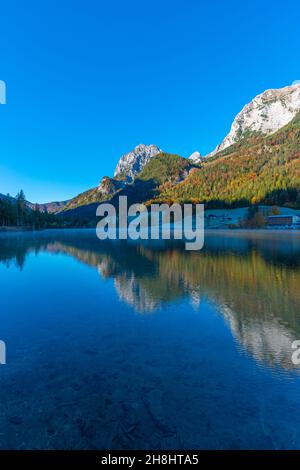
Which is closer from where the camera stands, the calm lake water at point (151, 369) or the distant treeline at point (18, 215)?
the calm lake water at point (151, 369)

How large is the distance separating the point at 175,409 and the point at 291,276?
64.5 ft

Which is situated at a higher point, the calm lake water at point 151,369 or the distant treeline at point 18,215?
the distant treeline at point 18,215

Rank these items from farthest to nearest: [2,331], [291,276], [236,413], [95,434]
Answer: [291,276], [2,331], [236,413], [95,434]

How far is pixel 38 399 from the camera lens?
7230 mm

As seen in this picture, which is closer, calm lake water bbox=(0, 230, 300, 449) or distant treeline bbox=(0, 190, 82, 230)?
calm lake water bbox=(0, 230, 300, 449)

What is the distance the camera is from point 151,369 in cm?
891

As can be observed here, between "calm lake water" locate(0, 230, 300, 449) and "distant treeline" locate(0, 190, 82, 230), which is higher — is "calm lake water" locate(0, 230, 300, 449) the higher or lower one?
the lower one

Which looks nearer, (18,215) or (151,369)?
(151,369)

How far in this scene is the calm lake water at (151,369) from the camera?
19.8ft

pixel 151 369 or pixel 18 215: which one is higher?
pixel 18 215

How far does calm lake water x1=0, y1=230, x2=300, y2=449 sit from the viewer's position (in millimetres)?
6027
